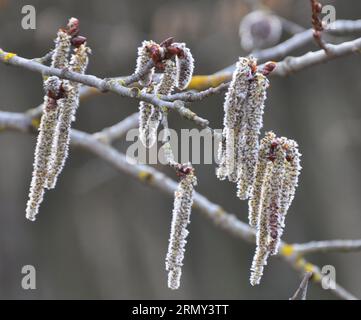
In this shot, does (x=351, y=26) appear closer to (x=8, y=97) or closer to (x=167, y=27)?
(x=167, y=27)

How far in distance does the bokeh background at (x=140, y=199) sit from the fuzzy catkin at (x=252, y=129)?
4.96m

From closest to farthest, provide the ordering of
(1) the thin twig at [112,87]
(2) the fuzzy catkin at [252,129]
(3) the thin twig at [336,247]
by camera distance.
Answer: (2) the fuzzy catkin at [252,129]
(1) the thin twig at [112,87]
(3) the thin twig at [336,247]

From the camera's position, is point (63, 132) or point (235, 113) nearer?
point (235, 113)

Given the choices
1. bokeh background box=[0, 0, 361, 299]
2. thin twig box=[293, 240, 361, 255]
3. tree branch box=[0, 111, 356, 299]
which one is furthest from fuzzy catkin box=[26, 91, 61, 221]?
bokeh background box=[0, 0, 361, 299]

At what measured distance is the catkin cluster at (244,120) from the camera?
1.81m

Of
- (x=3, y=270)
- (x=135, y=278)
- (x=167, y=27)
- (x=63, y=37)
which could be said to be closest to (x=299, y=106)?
(x=167, y=27)

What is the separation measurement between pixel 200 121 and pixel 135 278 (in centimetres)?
561

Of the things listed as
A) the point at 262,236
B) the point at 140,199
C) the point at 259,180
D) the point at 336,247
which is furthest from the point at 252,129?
the point at 140,199

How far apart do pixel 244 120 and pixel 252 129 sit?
1.2 inches

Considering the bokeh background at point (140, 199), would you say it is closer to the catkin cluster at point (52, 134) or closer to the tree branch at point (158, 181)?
the tree branch at point (158, 181)

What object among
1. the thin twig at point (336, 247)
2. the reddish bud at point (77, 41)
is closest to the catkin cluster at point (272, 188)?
the reddish bud at point (77, 41)

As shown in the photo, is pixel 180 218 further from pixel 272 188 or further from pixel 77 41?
pixel 77 41

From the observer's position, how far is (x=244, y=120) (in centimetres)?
182

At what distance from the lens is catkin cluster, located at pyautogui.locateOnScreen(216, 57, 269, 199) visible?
1.81m
